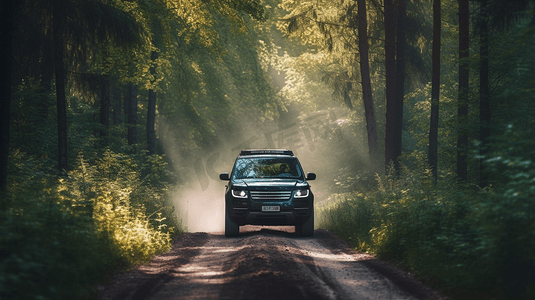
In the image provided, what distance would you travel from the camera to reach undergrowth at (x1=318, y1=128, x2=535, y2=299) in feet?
21.4

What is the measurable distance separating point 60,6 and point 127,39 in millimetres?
1813

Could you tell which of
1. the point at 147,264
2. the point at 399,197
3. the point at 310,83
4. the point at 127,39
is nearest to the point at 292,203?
the point at 399,197

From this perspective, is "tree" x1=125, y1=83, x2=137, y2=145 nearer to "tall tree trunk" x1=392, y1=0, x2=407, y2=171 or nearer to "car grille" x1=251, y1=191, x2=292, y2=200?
"tall tree trunk" x1=392, y1=0, x2=407, y2=171

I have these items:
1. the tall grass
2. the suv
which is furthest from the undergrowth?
the tall grass

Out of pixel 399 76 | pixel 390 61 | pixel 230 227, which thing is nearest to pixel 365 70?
pixel 390 61

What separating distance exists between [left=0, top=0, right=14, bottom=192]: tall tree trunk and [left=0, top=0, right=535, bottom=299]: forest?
26 mm

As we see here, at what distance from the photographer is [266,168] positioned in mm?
14812

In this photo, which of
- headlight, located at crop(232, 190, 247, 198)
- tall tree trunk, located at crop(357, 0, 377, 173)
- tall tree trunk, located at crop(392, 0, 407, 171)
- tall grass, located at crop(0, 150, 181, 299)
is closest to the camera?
tall grass, located at crop(0, 150, 181, 299)

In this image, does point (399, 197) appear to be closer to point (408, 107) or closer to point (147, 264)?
point (147, 264)

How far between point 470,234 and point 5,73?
886 cm

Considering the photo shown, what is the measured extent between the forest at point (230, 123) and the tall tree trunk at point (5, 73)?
0.03 meters

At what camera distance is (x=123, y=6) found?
15.8 metres

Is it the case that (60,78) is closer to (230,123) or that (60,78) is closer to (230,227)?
(230,227)

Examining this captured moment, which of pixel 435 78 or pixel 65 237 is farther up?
pixel 435 78
